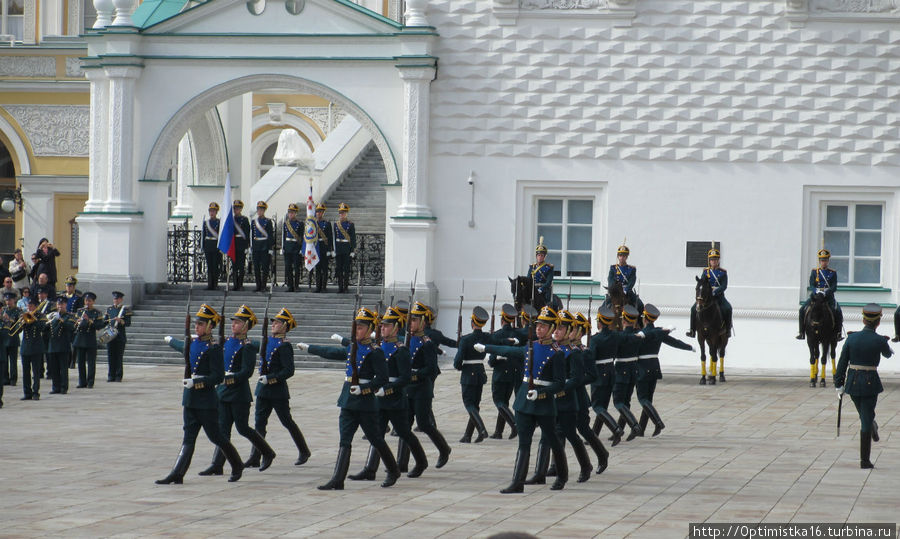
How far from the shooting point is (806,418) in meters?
17.4

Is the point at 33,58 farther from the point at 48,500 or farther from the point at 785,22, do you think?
the point at 48,500

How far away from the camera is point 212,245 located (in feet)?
81.0

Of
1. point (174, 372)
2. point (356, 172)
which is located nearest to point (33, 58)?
point (356, 172)

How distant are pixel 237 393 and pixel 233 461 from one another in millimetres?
677

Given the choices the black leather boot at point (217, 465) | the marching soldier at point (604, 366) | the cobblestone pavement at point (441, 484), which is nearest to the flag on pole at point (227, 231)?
the cobblestone pavement at point (441, 484)

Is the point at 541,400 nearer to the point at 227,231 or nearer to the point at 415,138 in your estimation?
the point at 415,138

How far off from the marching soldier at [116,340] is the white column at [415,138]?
5065mm

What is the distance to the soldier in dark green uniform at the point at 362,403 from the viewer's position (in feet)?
39.5

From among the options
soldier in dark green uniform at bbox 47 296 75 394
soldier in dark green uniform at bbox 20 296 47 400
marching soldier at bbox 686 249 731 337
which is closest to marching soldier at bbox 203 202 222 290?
soldier in dark green uniform at bbox 47 296 75 394

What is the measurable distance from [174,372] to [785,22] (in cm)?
1155

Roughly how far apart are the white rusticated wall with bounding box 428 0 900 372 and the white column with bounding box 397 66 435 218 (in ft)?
0.93

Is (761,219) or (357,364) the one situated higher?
(761,219)

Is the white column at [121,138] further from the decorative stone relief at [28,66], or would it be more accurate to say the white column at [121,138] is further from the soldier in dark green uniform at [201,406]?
the soldier in dark green uniform at [201,406]

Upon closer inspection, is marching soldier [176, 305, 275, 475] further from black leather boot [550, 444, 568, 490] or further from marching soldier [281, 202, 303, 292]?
marching soldier [281, 202, 303, 292]
